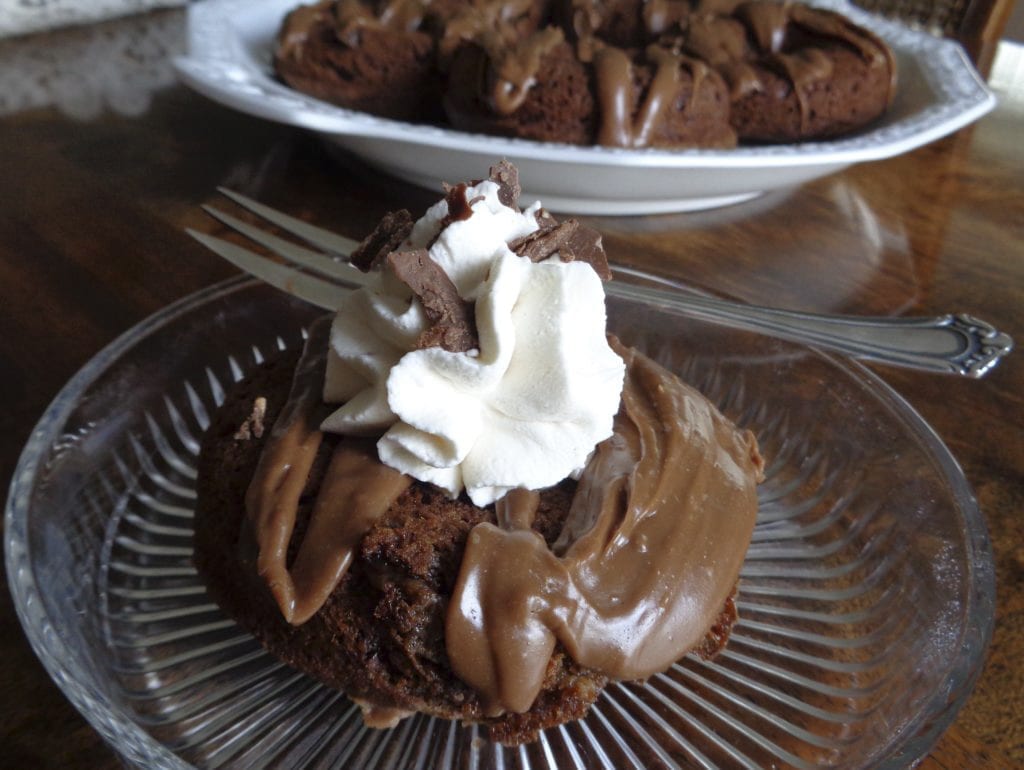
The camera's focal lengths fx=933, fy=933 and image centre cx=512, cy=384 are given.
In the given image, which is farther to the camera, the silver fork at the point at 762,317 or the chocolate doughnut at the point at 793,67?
the chocolate doughnut at the point at 793,67

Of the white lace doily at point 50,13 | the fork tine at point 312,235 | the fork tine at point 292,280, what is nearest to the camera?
the fork tine at point 292,280

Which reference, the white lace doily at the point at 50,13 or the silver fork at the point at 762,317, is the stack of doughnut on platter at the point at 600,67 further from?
the white lace doily at the point at 50,13

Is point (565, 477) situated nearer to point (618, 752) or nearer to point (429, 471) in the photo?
point (429, 471)

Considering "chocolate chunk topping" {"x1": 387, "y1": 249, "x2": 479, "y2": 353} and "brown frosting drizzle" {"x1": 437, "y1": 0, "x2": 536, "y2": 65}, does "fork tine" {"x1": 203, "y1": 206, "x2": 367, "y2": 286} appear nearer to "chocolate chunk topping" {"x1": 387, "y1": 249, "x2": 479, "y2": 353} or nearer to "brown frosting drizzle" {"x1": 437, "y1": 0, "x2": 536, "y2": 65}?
"chocolate chunk topping" {"x1": 387, "y1": 249, "x2": 479, "y2": 353}

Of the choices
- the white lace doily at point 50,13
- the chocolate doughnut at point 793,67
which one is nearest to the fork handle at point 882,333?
the chocolate doughnut at point 793,67

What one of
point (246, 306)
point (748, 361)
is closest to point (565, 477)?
point (748, 361)

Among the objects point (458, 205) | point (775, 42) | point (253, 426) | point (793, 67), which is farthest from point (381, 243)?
point (775, 42)
